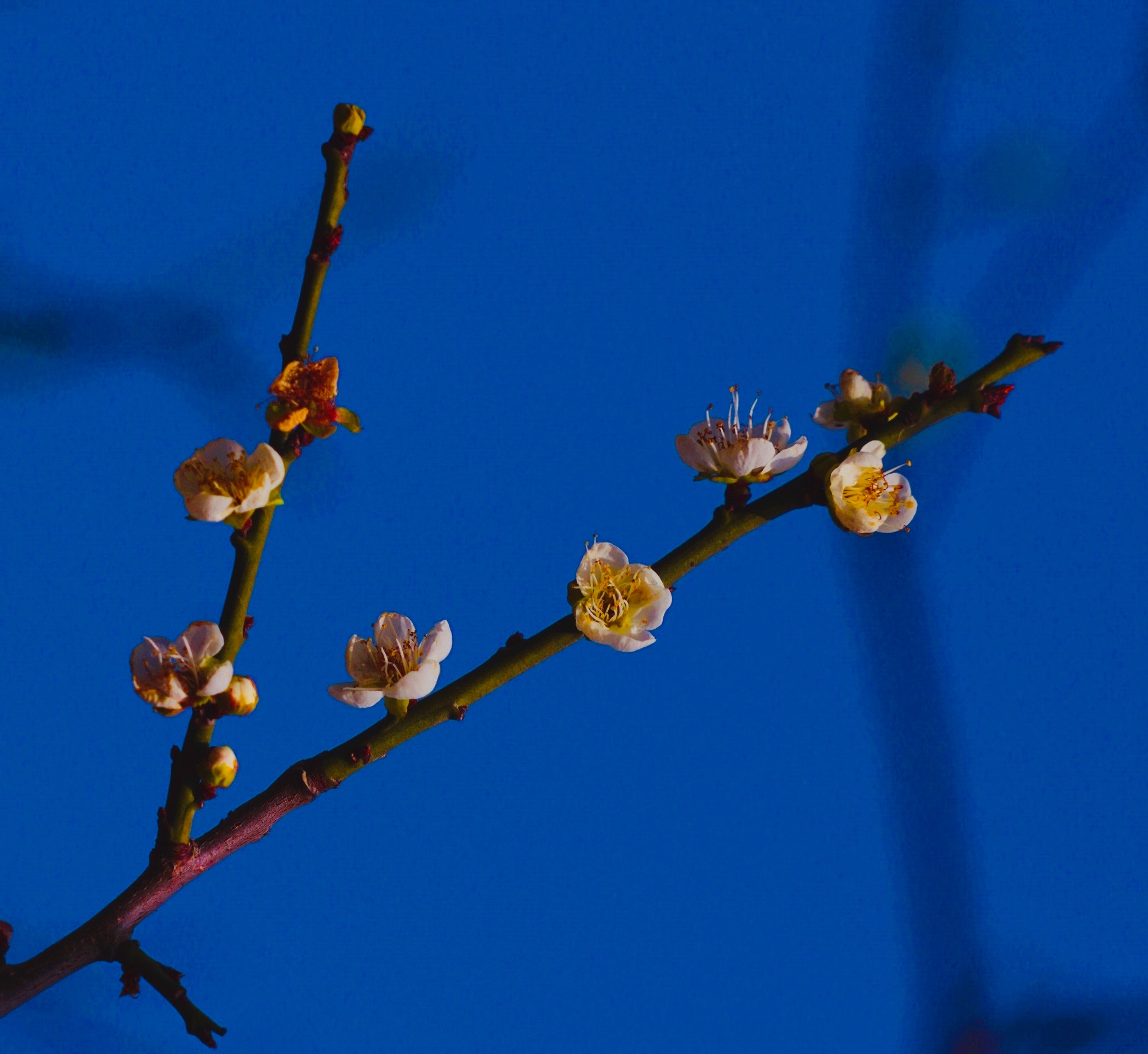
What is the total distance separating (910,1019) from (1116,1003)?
26cm

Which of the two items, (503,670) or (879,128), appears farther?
(879,128)

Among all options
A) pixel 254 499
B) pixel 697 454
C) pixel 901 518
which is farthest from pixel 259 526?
pixel 901 518

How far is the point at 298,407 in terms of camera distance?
48 cm

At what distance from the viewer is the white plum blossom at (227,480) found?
1.49 feet

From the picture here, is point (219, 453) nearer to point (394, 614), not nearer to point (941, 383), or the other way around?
point (394, 614)

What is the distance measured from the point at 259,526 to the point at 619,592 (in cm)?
18

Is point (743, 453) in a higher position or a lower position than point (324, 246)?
lower

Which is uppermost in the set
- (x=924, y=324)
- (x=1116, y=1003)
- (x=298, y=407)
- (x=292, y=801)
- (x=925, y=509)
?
(x=924, y=324)

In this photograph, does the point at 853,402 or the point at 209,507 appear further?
the point at 853,402

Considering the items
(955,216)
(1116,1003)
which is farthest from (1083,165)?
(1116,1003)

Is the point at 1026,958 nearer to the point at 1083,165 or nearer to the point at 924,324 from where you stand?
the point at 924,324

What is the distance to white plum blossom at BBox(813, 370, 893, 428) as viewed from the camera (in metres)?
0.56

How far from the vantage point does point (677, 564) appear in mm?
512

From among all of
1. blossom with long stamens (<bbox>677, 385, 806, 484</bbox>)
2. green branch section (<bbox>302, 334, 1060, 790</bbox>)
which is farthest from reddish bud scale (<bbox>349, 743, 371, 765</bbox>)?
blossom with long stamens (<bbox>677, 385, 806, 484</bbox>)
